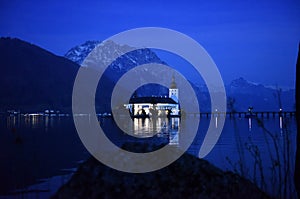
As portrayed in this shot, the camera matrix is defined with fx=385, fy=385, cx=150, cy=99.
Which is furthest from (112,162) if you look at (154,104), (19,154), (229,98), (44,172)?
(154,104)

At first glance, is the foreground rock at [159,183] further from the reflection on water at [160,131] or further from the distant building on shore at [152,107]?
the distant building on shore at [152,107]

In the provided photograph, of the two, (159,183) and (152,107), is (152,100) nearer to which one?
(152,107)

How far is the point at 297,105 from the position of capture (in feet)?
17.7


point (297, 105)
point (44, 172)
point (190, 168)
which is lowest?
point (44, 172)

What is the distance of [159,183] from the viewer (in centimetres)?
957

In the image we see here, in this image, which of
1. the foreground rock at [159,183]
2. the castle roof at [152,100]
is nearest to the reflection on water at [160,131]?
the foreground rock at [159,183]

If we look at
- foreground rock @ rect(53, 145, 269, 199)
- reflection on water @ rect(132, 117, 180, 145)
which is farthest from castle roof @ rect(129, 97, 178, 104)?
foreground rock @ rect(53, 145, 269, 199)

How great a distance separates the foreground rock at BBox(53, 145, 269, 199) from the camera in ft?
30.1

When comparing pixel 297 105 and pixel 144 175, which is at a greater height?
pixel 297 105

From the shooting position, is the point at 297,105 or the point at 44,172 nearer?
the point at 297,105

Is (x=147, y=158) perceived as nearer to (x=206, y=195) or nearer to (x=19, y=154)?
(x=206, y=195)

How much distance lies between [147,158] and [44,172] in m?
9.28

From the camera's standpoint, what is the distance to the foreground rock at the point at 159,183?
9185 mm

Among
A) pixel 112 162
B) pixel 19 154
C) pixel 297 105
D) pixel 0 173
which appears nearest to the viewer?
pixel 297 105
